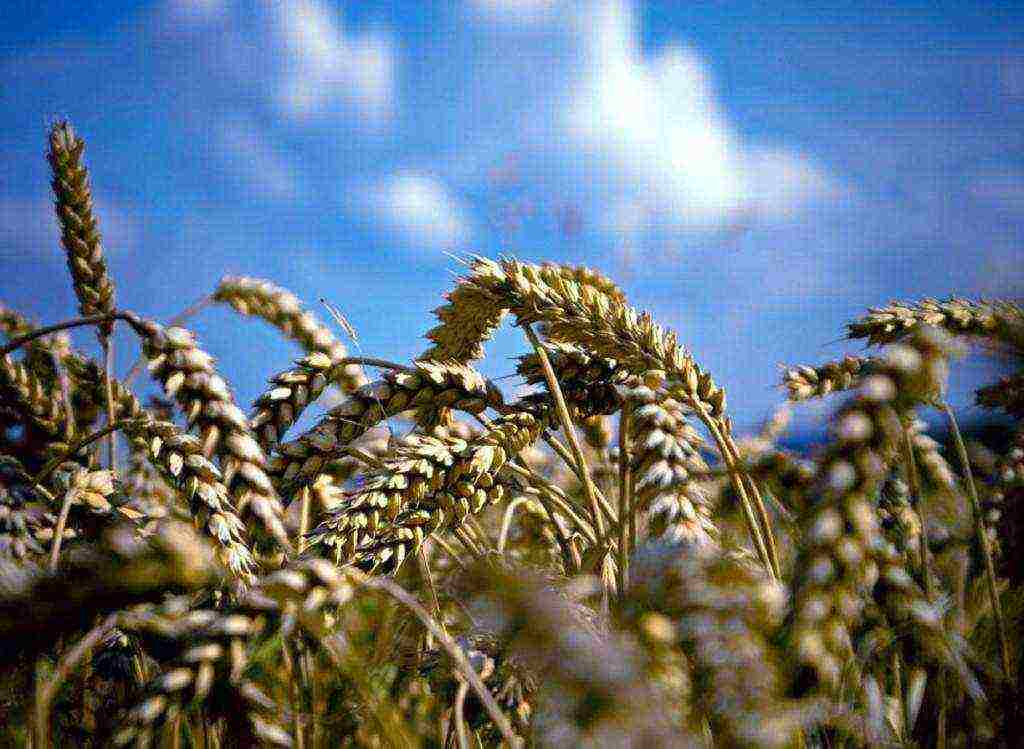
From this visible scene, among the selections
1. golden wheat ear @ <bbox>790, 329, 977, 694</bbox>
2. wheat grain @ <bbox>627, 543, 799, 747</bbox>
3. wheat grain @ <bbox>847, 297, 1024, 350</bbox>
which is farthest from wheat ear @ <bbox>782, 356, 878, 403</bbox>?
wheat grain @ <bbox>627, 543, 799, 747</bbox>

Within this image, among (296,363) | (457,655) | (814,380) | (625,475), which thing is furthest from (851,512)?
(814,380)

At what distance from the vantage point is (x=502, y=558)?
1405mm

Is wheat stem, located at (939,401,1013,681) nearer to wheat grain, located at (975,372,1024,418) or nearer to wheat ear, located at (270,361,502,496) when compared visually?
wheat grain, located at (975,372,1024,418)

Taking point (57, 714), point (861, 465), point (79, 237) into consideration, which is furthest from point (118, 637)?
point (79, 237)

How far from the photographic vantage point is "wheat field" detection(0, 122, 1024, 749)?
25.5 inches

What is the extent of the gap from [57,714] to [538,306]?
→ 3.98 feet

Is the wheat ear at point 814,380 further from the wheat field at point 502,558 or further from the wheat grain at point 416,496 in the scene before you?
the wheat grain at point 416,496

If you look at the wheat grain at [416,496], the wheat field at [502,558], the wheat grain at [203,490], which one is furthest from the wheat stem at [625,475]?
the wheat grain at [203,490]

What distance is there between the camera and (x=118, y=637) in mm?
1425

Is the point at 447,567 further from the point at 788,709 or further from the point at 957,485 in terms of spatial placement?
the point at 788,709

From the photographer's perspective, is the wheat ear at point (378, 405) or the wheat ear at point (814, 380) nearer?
the wheat ear at point (378, 405)

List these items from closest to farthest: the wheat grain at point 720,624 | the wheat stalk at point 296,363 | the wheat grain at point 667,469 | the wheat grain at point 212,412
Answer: the wheat grain at point 720,624 < the wheat grain at point 212,412 < the wheat grain at point 667,469 < the wheat stalk at point 296,363

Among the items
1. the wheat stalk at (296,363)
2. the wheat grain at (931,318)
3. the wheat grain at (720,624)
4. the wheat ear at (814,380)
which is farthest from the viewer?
the wheat ear at (814,380)

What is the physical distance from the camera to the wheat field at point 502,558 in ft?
2.13
